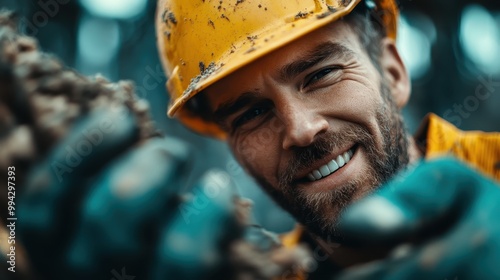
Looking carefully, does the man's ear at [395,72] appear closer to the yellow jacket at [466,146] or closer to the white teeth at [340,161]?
the yellow jacket at [466,146]

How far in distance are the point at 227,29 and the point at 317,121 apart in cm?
42

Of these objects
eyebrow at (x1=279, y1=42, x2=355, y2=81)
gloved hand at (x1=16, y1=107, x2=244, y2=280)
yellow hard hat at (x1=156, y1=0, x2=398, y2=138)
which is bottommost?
eyebrow at (x1=279, y1=42, x2=355, y2=81)

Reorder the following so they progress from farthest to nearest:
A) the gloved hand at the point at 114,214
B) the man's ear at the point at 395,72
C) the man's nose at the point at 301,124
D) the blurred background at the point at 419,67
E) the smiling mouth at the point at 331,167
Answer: the blurred background at the point at 419,67 < the man's ear at the point at 395,72 < the smiling mouth at the point at 331,167 < the man's nose at the point at 301,124 < the gloved hand at the point at 114,214

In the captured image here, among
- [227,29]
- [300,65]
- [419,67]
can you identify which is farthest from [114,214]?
[419,67]

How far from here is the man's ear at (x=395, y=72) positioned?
1.85 m

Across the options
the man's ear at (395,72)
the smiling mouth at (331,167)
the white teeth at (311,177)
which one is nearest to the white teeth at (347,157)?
the smiling mouth at (331,167)

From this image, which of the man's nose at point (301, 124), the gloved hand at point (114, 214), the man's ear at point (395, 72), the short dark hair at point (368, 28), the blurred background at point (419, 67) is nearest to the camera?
the gloved hand at point (114, 214)

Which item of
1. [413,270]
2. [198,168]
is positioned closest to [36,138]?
[413,270]

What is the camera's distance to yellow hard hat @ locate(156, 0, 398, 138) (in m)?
1.43

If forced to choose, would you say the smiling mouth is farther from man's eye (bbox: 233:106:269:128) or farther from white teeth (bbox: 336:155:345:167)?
man's eye (bbox: 233:106:269:128)

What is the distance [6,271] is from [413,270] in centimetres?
48

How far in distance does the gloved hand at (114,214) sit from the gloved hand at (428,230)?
0.16 metres

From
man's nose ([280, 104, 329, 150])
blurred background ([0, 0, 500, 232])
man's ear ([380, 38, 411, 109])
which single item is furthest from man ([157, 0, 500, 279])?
blurred background ([0, 0, 500, 232])

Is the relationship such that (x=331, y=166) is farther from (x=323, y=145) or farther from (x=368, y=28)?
(x=368, y=28)
